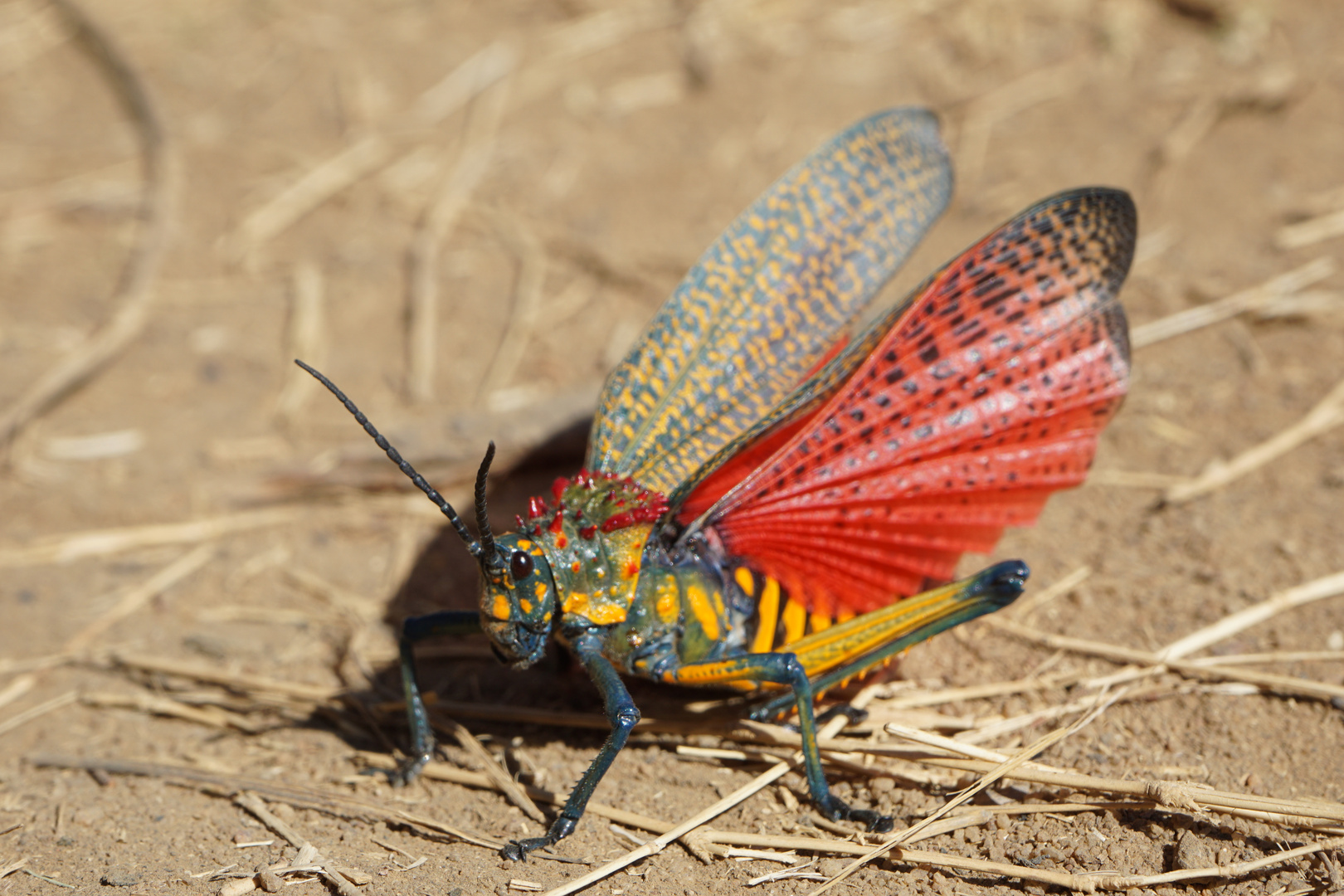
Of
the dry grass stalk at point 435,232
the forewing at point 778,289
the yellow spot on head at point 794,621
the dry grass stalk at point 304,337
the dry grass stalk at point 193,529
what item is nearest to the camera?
the yellow spot on head at point 794,621

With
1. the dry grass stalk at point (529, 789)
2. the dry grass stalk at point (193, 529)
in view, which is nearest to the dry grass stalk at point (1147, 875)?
the dry grass stalk at point (529, 789)

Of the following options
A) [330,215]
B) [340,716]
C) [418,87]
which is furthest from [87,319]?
[340,716]

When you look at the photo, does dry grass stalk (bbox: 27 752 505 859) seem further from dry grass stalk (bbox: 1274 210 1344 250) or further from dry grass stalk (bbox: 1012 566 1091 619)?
dry grass stalk (bbox: 1274 210 1344 250)

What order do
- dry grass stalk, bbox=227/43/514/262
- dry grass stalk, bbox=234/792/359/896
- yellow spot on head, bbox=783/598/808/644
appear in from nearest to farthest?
dry grass stalk, bbox=234/792/359/896 < yellow spot on head, bbox=783/598/808/644 < dry grass stalk, bbox=227/43/514/262

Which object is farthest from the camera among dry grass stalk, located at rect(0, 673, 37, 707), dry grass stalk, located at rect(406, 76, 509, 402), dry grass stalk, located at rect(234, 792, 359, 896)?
dry grass stalk, located at rect(406, 76, 509, 402)

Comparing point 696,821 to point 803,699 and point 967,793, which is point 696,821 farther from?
point 967,793

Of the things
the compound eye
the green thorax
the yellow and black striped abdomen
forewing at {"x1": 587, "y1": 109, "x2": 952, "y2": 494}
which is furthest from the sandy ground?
forewing at {"x1": 587, "y1": 109, "x2": 952, "y2": 494}

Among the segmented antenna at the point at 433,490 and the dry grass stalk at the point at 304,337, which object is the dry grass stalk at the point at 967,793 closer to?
the segmented antenna at the point at 433,490
